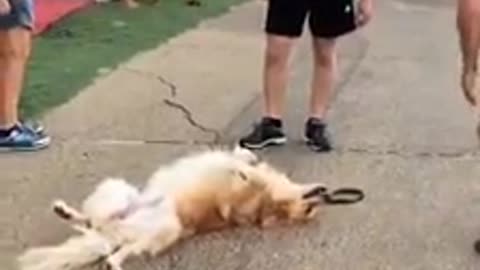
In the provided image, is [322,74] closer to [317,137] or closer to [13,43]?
[317,137]

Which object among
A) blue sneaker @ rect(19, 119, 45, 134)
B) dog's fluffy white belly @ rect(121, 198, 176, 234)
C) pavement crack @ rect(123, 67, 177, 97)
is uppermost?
dog's fluffy white belly @ rect(121, 198, 176, 234)

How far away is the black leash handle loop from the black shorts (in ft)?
3.04

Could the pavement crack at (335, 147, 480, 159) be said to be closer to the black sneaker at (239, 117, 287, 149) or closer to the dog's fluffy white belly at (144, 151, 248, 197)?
the black sneaker at (239, 117, 287, 149)

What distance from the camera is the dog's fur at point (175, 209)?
5070 mm

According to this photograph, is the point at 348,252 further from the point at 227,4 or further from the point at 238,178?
the point at 227,4

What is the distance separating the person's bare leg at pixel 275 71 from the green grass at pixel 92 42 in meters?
1.47

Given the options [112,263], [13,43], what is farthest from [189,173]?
[13,43]

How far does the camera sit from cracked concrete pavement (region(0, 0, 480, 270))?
5328mm

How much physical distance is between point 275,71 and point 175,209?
1543mm

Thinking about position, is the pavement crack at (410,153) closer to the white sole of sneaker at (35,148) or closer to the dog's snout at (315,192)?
the dog's snout at (315,192)

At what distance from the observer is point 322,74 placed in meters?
6.66

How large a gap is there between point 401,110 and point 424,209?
1967 mm

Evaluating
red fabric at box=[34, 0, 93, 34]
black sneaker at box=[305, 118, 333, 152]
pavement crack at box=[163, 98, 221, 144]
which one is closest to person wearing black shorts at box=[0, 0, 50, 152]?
pavement crack at box=[163, 98, 221, 144]

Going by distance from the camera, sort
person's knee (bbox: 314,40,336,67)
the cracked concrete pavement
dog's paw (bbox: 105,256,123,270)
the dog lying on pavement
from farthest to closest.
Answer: person's knee (bbox: 314,40,336,67) < the cracked concrete pavement < the dog lying on pavement < dog's paw (bbox: 105,256,123,270)
